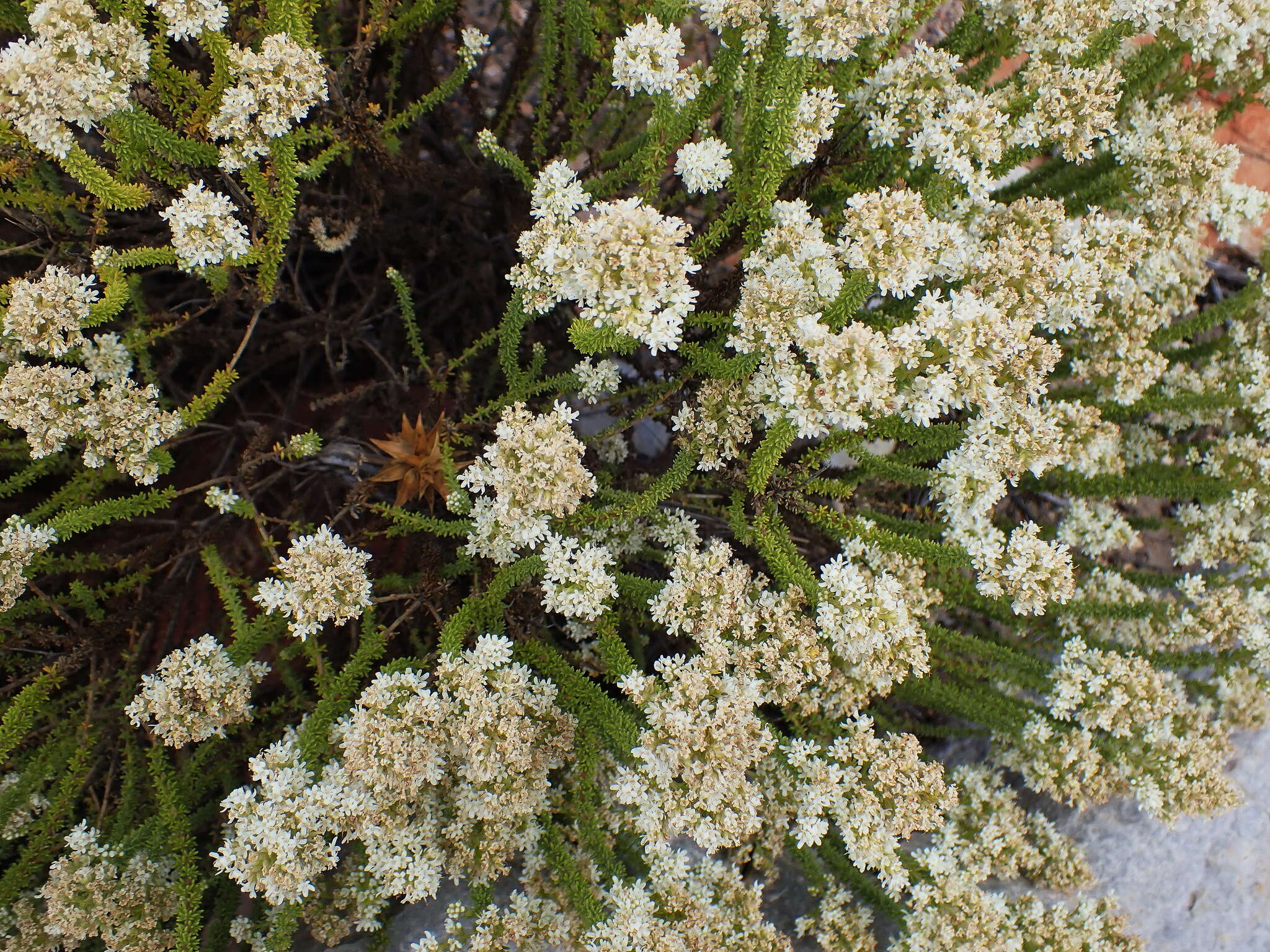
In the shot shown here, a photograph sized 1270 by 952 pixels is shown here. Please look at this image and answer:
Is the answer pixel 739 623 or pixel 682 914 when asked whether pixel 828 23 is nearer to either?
pixel 739 623

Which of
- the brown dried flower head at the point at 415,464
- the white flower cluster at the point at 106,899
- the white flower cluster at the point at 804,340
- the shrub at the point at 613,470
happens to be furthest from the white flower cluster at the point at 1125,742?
the white flower cluster at the point at 106,899

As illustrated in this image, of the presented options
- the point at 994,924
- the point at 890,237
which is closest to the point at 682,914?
the point at 994,924

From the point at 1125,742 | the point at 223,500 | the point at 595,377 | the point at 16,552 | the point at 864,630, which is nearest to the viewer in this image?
the point at 864,630

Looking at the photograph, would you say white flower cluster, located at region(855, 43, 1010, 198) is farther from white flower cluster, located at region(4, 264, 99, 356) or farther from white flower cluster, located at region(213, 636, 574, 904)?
white flower cluster, located at region(4, 264, 99, 356)

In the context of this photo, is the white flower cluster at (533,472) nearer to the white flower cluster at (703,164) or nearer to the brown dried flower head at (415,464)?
the brown dried flower head at (415,464)

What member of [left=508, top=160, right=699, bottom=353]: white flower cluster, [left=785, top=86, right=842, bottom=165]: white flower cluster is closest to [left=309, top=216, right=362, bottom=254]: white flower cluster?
[left=508, top=160, right=699, bottom=353]: white flower cluster
